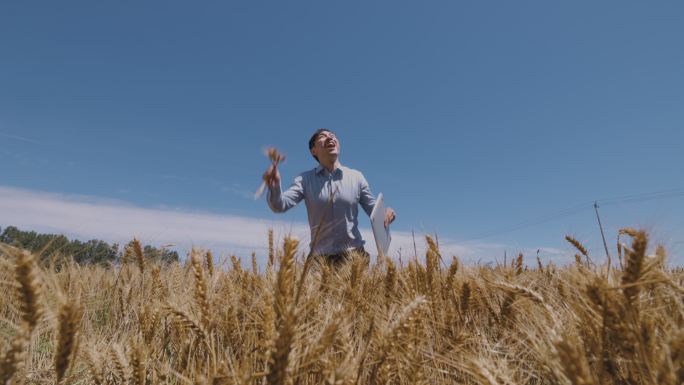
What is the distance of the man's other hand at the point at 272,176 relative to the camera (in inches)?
120

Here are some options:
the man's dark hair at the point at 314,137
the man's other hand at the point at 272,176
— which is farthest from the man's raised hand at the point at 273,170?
the man's dark hair at the point at 314,137

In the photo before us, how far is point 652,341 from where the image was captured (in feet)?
2.68

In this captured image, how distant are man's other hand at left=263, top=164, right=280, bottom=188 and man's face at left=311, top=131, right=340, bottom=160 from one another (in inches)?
44.9

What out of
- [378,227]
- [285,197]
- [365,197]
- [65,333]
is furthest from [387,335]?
→ [365,197]

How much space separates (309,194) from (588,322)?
371 centimetres

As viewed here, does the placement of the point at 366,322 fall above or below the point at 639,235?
below

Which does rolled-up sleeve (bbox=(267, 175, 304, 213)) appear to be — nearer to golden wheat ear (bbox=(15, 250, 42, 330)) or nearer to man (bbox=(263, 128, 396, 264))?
man (bbox=(263, 128, 396, 264))

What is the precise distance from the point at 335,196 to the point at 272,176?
1.33 m

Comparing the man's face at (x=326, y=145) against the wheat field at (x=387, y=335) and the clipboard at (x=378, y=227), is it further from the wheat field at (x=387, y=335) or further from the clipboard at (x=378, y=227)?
the wheat field at (x=387, y=335)

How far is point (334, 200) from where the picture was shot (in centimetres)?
445

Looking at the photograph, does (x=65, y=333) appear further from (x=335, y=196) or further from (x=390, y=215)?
(x=390, y=215)

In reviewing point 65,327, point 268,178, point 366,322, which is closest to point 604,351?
point 366,322

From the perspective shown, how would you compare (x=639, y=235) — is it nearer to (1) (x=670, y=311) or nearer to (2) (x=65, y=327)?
(1) (x=670, y=311)

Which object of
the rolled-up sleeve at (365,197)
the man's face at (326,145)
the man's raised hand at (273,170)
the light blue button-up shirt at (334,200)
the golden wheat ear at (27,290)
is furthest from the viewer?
the rolled-up sleeve at (365,197)
